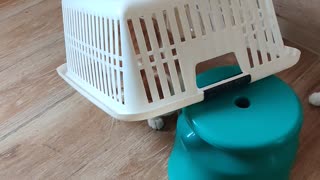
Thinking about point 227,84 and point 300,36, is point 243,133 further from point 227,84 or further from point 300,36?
point 300,36

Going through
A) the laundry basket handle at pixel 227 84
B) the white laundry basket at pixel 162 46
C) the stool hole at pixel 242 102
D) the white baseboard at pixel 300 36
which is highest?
the white laundry basket at pixel 162 46

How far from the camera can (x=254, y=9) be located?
0.99 metres

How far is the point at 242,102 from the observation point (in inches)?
38.9

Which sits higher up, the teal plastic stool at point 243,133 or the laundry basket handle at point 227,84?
the laundry basket handle at point 227,84

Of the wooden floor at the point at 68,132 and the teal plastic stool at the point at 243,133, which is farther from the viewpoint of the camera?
the wooden floor at the point at 68,132

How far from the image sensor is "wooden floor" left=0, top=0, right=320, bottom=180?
111 cm

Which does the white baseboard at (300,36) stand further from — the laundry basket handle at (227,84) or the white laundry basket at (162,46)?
the laundry basket handle at (227,84)

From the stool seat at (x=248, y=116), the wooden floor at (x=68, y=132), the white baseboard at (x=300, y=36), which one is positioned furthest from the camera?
the white baseboard at (x=300, y=36)

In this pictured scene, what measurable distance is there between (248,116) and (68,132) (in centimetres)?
53

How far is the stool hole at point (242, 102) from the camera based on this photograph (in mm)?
976

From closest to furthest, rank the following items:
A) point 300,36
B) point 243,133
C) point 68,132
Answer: point 243,133, point 68,132, point 300,36

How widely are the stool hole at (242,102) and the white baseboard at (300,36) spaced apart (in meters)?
0.52

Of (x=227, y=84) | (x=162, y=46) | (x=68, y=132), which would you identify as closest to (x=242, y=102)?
(x=227, y=84)

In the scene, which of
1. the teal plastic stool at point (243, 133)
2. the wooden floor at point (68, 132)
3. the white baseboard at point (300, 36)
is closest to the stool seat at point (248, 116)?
the teal plastic stool at point (243, 133)
